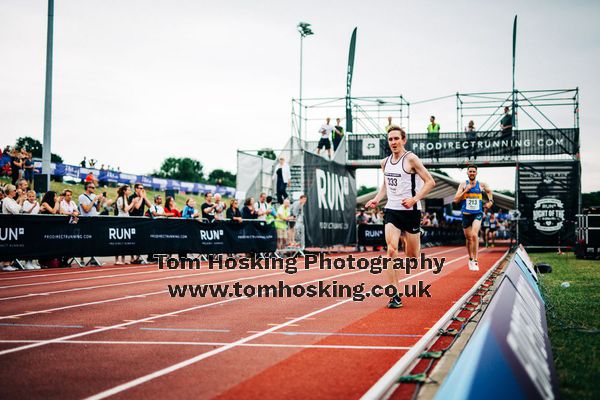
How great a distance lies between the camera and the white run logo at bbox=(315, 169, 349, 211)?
2245 cm

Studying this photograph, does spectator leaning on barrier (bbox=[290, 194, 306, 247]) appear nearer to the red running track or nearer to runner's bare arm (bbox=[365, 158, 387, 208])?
the red running track

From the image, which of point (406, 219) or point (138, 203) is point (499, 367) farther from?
point (138, 203)

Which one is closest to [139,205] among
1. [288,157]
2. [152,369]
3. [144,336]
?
[288,157]

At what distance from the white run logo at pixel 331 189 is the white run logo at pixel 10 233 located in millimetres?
10899

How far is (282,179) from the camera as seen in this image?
21406 mm

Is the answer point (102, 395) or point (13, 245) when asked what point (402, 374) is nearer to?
point (102, 395)

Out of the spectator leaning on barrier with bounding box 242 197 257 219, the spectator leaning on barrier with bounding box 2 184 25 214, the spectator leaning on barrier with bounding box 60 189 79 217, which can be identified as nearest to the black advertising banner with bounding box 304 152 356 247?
the spectator leaning on barrier with bounding box 242 197 257 219

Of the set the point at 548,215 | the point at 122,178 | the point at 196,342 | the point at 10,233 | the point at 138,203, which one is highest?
the point at 122,178

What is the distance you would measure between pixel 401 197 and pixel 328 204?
1528 cm

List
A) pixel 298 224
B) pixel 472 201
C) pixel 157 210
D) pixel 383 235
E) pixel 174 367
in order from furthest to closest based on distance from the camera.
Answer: pixel 383 235 < pixel 298 224 < pixel 157 210 < pixel 472 201 < pixel 174 367

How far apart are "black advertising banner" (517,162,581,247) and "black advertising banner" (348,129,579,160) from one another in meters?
1.09

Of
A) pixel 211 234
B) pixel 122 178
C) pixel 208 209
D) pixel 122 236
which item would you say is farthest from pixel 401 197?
pixel 122 178

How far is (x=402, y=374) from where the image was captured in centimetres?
437

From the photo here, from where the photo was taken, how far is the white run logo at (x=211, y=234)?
18562 mm
